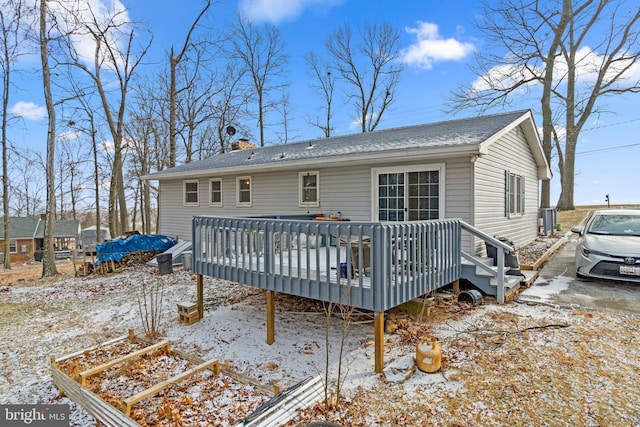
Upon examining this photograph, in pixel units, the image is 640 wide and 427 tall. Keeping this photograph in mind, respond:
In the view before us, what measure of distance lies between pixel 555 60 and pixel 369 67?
10642 millimetres

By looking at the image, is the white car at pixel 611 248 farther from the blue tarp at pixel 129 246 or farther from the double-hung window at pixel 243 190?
the blue tarp at pixel 129 246

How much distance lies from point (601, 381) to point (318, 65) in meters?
24.1

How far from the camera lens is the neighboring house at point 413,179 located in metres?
7.08

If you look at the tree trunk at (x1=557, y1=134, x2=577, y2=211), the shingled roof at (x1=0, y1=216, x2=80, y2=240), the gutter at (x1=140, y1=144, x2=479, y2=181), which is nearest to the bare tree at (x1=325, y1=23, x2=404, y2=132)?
the tree trunk at (x1=557, y1=134, x2=577, y2=211)

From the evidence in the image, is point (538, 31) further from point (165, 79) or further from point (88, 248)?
point (88, 248)

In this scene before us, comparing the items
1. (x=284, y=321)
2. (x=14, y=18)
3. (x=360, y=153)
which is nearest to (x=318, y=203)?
(x=360, y=153)

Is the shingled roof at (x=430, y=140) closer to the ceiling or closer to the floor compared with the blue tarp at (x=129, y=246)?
closer to the ceiling

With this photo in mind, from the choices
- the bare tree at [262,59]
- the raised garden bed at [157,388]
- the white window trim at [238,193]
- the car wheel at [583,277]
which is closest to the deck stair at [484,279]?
the car wheel at [583,277]

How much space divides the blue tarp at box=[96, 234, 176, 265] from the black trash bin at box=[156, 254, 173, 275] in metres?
2.21

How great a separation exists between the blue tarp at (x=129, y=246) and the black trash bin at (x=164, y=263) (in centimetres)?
221

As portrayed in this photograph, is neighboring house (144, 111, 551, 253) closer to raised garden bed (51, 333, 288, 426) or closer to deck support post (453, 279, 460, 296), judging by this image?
deck support post (453, 279, 460, 296)

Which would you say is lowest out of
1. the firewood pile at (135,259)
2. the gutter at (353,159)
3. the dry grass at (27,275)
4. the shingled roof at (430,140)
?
the dry grass at (27,275)

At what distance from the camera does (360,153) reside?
25.9 ft

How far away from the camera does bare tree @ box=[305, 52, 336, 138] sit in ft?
77.8
